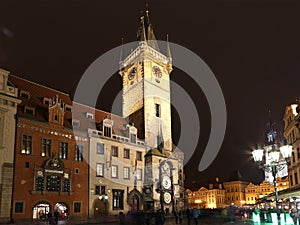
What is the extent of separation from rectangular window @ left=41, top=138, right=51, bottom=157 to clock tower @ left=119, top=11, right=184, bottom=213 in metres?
18.0

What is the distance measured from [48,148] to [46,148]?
0.27m

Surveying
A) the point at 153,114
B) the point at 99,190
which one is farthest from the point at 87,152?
the point at 153,114

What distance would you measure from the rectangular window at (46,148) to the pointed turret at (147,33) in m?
35.0

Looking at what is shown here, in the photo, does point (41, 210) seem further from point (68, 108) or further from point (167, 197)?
point (167, 197)

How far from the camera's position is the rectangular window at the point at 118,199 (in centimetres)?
4431

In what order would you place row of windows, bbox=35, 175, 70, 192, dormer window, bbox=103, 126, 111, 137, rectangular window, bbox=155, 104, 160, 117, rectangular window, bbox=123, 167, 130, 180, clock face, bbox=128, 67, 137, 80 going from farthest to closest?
1. clock face, bbox=128, 67, 137, 80
2. rectangular window, bbox=155, 104, 160, 117
3. rectangular window, bbox=123, 167, 130, 180
4. dormer window, bbox=103, 126, 111, 137
5. row of windows, bbox=35, 175, 70, 192

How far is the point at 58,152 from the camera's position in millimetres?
38094

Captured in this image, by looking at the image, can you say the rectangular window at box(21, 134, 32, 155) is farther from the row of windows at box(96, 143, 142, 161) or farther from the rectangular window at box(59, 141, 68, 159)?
the row of windows at box(96, 143, 142, 161)

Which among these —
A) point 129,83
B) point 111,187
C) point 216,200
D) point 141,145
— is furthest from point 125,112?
point 216,200

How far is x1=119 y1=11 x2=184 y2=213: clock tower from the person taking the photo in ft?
168

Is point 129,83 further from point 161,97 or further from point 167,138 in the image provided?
point 167,138

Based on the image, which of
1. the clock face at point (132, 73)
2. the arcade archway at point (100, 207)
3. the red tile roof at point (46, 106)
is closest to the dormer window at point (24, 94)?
the red tile roof at point (46, 106)

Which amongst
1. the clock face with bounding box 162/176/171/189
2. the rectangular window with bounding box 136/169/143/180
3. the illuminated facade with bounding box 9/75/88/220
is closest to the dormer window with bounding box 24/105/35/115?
the illuminated facade with bounding box 9/75/88/220

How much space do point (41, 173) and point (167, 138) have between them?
2950 centimetres
